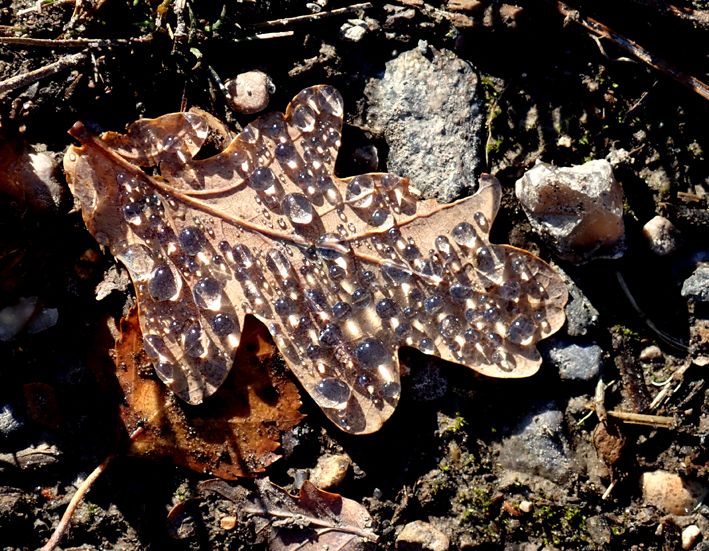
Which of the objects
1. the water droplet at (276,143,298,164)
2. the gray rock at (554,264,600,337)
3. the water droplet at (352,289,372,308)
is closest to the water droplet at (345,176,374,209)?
the water droplet at (276,143,298,164)

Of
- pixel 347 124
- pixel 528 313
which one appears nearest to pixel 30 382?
pixel 347 124

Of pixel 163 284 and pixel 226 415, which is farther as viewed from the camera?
pixel 226 415

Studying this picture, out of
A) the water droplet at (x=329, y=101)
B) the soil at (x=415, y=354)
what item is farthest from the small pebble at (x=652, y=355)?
the water droplet at (x=329, y=101)

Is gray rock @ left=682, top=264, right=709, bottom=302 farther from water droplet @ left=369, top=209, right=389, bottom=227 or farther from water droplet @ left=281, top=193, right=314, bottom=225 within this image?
water droplet @ left=281, top=193, right=314, bottom=225

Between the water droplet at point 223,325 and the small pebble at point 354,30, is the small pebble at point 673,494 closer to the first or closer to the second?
the water droplet at point 223,325

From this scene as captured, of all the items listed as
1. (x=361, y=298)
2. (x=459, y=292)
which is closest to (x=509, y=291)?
(x=459, y=292)

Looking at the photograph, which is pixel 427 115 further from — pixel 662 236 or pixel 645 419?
pixel 645 419
